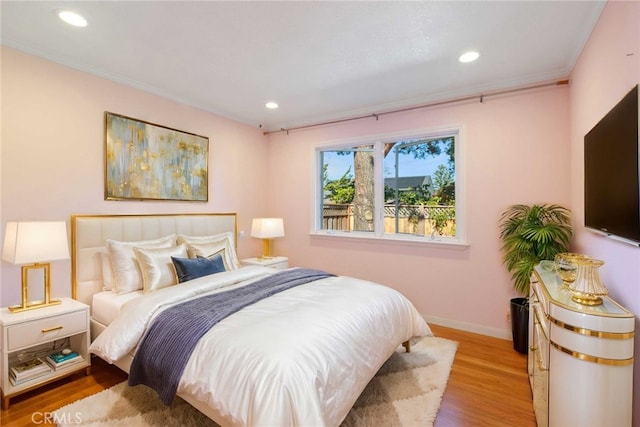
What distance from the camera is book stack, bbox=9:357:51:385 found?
210 centimetres

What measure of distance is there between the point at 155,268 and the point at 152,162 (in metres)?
1.24

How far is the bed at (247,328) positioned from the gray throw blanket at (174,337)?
0.06 ft

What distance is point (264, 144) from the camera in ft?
15.7

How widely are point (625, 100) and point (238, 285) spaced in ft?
8.92

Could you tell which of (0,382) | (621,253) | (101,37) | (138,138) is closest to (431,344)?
(621,253)

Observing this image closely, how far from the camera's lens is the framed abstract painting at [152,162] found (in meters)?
2.99

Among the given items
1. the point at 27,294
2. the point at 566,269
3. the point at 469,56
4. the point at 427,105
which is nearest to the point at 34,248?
the point at 27,294

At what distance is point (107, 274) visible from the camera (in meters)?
2.80

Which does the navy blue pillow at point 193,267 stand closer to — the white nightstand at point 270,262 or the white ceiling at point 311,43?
the white nightstand at point 270,262

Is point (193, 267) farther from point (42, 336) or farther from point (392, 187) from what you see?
point (392, 187)

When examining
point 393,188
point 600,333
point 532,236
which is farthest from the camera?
point 393,188

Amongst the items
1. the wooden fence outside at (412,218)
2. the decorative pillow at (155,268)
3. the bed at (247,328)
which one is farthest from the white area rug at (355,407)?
the wooden fence outside at (412,218)

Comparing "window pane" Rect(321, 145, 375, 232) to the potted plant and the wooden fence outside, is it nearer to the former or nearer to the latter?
the wooden fence outside

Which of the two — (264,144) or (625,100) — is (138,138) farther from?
(625,100)
